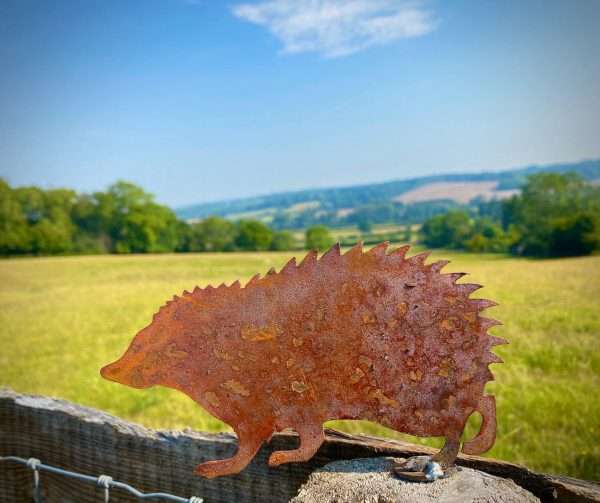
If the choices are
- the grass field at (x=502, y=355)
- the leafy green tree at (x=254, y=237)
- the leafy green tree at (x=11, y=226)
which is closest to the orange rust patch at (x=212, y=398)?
the grass field at (x=502, y=355)

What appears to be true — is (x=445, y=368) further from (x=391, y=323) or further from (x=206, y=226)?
(x=206, y=226)

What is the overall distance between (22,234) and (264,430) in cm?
2704

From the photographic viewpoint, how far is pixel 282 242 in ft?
97.3

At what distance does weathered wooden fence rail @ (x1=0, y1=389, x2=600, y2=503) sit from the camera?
1681 mm

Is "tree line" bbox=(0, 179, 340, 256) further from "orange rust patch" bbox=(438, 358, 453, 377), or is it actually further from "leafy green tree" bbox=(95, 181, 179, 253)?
"orange rust patch" bbox=(438, 358, 453, 377)

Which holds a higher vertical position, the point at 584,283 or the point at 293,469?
the point at 293,469

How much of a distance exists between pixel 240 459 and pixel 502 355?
542 cm

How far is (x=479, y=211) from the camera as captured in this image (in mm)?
28547

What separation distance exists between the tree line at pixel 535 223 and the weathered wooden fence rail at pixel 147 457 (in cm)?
1327

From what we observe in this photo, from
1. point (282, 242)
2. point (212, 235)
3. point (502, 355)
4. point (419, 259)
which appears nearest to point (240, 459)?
point (419, 259)

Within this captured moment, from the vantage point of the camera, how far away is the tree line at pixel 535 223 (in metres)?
18.1

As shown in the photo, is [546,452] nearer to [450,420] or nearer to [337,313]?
[450,420]

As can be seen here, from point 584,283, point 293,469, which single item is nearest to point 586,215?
point 584,283

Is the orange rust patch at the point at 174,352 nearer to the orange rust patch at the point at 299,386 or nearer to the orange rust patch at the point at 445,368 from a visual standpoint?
the orange rust patch at the point at 299,386
